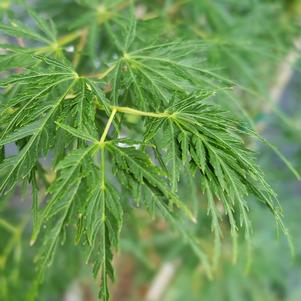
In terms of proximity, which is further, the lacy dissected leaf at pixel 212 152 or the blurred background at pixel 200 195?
the blurred background at pixel 200 195

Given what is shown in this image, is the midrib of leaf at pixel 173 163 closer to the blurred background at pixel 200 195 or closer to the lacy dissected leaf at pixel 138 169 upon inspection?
the lacy dissected leaf at pixel 138 169

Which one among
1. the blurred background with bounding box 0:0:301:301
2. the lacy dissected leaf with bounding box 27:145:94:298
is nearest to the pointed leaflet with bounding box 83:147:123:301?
the lacy dissected leaf with bounding box 27:145:94:298

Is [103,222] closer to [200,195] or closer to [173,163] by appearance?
[173,163]

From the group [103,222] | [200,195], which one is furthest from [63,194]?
[200,195]

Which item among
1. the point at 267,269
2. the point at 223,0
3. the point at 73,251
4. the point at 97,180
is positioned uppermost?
the point at 223,0

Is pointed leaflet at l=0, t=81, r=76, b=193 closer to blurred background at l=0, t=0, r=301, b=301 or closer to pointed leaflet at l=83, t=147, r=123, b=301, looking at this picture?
pointed leaflet at l=83, t=147, r=123, b=301

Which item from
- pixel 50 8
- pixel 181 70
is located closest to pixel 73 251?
pixel 50 8

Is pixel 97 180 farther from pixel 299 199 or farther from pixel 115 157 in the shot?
pixel 299 199

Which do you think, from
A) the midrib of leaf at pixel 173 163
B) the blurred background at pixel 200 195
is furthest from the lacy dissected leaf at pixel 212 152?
the blurred background at pixel 200 195
